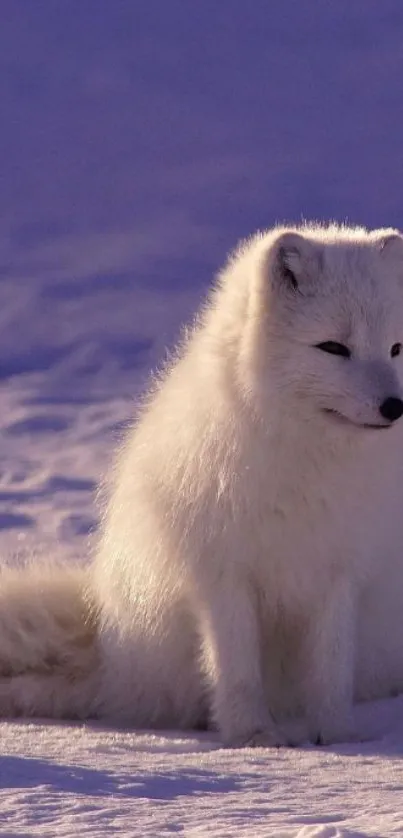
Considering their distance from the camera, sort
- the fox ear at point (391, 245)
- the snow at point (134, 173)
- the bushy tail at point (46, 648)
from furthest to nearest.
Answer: the snow at point (134, 173) → the bushy tail at point (46, 648) → the fox ear at point (391, 245)

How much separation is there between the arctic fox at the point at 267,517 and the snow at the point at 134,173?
1.60 metres

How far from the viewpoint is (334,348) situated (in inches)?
136

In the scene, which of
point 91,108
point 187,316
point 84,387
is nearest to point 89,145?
point 91,108

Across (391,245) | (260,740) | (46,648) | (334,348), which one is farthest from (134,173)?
(260,740)

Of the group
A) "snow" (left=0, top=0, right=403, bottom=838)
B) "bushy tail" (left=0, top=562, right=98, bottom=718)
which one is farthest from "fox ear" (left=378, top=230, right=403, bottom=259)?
"snow" (left=0, top=0, right=403, bottom=838)

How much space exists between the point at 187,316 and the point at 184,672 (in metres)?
5.53

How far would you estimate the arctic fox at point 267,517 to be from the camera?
11.5 feet

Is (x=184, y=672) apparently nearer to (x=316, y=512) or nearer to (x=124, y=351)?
(x=316, y=512)

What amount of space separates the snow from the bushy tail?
4.15ft

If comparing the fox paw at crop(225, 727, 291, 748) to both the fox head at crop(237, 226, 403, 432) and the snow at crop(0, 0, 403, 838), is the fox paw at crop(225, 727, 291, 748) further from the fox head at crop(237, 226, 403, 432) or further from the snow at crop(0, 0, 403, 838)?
the snow at crop(0, 0, 403, 838)

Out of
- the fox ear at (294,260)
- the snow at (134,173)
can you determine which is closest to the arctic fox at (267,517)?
the fox ear at (294,260)

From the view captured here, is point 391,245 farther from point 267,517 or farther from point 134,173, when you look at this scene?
point 134,173

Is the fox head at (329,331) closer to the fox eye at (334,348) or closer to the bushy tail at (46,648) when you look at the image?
the fox eye at (334,348)

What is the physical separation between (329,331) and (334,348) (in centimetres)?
4
